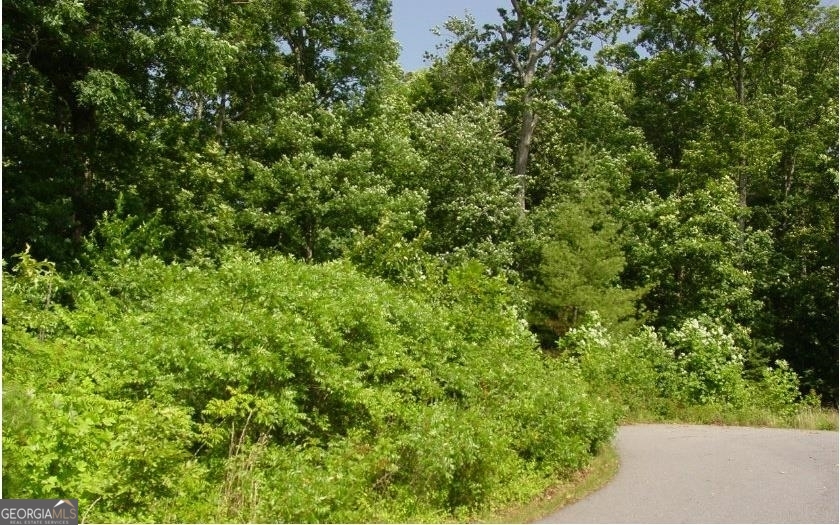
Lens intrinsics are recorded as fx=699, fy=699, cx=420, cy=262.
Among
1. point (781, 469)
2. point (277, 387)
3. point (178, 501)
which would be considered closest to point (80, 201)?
point (277, 387)

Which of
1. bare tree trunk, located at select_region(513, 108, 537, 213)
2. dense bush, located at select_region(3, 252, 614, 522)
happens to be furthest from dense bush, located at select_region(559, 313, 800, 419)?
bare tree trunk, located at select_region(513, 108, 537, 213)

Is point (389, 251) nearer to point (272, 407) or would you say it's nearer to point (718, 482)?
point (272, 407)

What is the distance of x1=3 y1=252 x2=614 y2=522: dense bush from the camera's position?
6676mm

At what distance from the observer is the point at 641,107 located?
102 feet

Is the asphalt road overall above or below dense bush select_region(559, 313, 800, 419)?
below

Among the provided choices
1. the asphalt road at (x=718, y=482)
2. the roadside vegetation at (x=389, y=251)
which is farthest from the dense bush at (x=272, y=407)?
the asphalt road at (x=718, y=482)

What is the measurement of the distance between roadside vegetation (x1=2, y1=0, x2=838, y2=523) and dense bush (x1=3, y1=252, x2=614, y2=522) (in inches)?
1.7

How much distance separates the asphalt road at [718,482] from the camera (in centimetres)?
816

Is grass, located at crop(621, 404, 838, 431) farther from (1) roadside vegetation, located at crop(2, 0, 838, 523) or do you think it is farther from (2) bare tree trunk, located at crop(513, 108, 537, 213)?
(2) bare tree trunk, located at crop(513, 108, 537, 213)

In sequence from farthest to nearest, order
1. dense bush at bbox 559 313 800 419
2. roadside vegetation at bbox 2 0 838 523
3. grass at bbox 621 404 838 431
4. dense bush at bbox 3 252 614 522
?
dense bush at bbox 559 313 800 419
grass at bbox 621 404 838 431
roadside vegetation at bbox 2 0 838 523
dense bush at bbox 3 252 614 522

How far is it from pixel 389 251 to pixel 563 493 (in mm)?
7772

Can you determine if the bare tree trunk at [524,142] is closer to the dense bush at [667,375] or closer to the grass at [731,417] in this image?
the dense bush at [667,375]

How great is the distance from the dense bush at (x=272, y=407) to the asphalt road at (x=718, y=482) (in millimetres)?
919

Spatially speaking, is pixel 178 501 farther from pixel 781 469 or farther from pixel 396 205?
pixel 396 205
